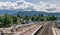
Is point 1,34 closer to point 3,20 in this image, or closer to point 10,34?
point 10,34

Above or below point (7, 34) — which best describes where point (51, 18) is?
below

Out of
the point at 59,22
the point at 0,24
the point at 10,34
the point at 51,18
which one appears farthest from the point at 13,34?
the point at 51,18

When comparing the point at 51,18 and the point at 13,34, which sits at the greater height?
the point at 13,34

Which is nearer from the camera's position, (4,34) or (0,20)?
(4,34)

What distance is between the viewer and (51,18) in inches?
5148

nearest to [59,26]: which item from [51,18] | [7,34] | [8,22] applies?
[8,22]

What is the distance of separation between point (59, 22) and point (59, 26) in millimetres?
836

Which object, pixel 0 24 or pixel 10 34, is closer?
pixel 10 34

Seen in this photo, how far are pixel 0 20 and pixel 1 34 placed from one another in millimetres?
37355

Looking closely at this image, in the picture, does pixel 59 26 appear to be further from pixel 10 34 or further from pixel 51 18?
pixel 51 18

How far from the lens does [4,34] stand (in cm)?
1397

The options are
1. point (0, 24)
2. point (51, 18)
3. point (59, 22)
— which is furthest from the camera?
point (51, 18)

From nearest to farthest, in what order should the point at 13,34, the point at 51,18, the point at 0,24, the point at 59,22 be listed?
1. the point at 13,34
2. the point at 0,24
3. the point at 59,22
4. the point at 51,18

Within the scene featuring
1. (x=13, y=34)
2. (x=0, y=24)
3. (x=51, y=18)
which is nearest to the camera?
(x=13, y=34)
